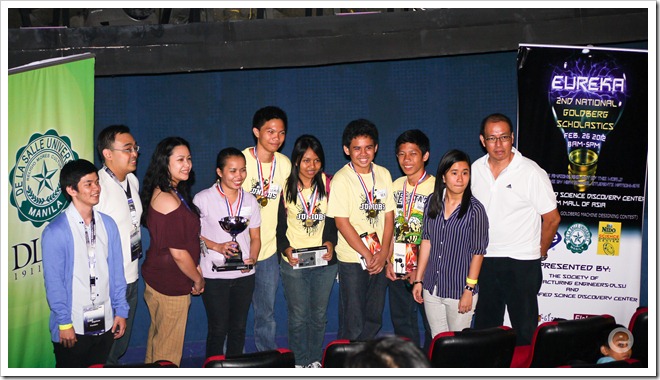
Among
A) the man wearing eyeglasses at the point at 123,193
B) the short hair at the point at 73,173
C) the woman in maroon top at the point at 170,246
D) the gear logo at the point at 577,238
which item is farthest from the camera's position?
the gear logo at the point at 577,238

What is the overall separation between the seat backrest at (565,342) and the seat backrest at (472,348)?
0.17 metres

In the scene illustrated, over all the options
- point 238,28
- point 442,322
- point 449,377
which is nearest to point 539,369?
point 449,377

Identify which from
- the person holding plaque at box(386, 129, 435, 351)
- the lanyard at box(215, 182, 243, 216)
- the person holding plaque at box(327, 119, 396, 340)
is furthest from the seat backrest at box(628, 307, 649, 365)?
the lanyard at box(215, 182, 243, 216)

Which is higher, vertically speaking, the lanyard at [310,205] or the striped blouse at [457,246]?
the lanyard at [310,205]

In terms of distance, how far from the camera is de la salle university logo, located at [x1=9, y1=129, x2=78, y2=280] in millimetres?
3930

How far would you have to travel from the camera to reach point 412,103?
5.72 meters

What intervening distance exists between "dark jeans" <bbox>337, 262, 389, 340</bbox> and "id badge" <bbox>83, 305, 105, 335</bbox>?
1.63m

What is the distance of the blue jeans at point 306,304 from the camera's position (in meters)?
4.90

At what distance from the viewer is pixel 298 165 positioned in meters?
4.84

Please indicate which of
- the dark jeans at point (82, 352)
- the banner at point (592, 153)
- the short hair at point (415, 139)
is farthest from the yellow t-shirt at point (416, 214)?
the dark jeans at point (82, 352)

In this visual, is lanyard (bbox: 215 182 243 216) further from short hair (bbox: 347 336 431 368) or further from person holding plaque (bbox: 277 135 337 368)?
short hair (bbox: 347 336 431 368)

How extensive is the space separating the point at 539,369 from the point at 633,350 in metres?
0.61

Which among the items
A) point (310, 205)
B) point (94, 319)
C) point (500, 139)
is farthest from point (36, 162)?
point (500, 139)

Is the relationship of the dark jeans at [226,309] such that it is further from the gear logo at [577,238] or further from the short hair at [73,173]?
the gear logo at [577,238]
